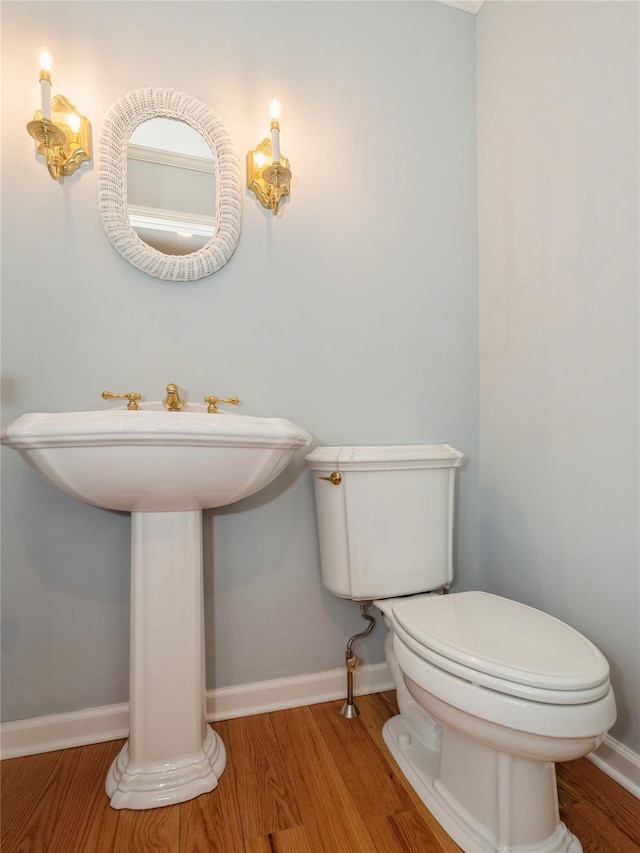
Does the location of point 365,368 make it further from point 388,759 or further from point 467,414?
point 388,759

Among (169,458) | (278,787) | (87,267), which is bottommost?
(278,787)

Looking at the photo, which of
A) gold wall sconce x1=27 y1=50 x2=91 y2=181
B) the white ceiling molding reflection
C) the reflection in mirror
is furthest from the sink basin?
the white ceiling molding reflection

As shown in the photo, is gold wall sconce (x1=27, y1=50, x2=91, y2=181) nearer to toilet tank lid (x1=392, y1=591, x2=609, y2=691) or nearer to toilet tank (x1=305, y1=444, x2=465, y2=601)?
toilet tank (x1=305, y1=444, x2=465, y2=601)

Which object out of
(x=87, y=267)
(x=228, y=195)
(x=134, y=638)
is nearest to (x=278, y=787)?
(x=134, y=638)

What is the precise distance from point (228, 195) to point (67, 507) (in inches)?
37.5

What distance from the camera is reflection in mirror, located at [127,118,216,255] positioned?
4.02ft

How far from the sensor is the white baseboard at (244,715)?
3.40 feet

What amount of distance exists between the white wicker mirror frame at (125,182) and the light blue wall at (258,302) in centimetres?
4

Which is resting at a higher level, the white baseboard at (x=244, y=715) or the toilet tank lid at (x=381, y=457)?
the toilet tank lid at (x=381, y=457)

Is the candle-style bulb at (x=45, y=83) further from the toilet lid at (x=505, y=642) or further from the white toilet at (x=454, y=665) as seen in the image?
the toilet lid at (x=505, y=642)

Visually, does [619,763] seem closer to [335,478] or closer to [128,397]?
[335,478]

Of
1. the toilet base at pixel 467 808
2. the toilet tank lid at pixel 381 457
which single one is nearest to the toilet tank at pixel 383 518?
the toilet tank lid at pixel 381 457

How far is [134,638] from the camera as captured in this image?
3.25 feet

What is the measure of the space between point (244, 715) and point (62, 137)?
158 centimetres
